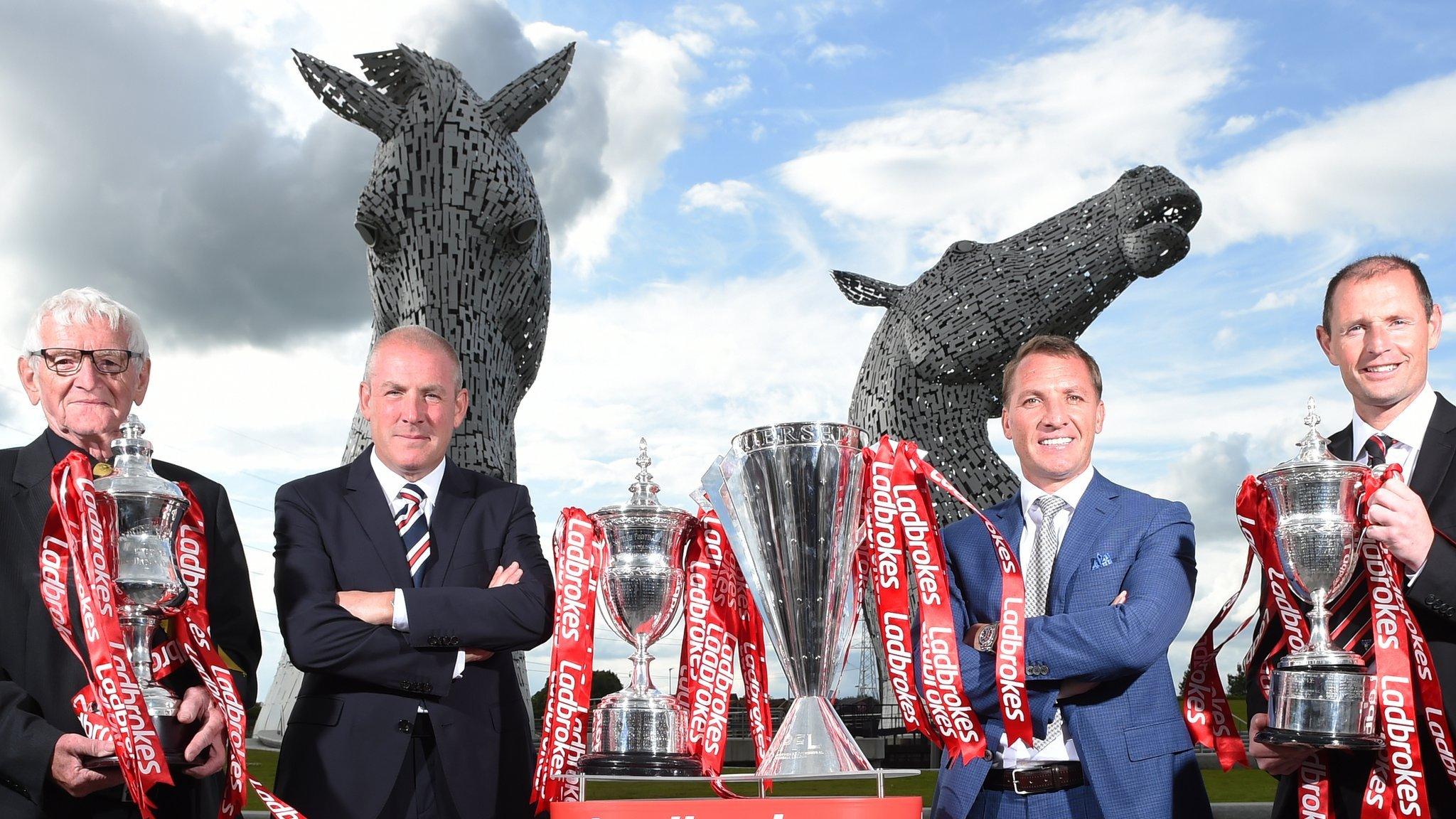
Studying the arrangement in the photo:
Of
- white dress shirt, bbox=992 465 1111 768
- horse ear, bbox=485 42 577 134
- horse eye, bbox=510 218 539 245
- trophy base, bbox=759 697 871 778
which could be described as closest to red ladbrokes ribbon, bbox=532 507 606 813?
trophy base, bbox=759 697 871 778

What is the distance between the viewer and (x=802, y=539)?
238cm

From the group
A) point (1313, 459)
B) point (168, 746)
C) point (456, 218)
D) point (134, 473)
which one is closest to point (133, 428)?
point (134, 473)

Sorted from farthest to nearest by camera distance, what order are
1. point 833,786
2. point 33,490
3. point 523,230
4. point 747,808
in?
point 833,786 → point 523,230 → point 33,490 → point 747,808

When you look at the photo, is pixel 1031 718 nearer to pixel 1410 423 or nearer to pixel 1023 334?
pixel 1410 423

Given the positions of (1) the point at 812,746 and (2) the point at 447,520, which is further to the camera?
(2) the point at 447,520

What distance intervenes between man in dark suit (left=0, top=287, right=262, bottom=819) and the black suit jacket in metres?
0.20

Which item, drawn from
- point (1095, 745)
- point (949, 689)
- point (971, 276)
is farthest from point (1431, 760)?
point (971, 276)

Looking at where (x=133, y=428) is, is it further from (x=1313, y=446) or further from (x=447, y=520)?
(x=1313, y=446)

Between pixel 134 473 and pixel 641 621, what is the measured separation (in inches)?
44.4

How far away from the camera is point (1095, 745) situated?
2.55 metres

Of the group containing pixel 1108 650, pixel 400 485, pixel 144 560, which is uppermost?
pixel 400 485

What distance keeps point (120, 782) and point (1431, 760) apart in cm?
283

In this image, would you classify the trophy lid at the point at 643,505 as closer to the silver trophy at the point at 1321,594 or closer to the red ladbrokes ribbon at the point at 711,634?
the red ladbrokes ribbon at the point at 711,634

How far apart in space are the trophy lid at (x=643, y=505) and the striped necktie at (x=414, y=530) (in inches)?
25.2
